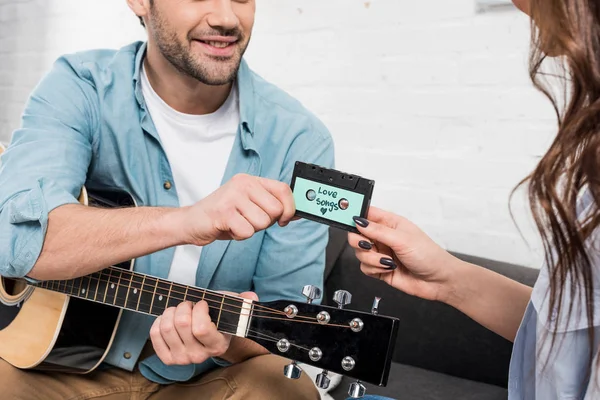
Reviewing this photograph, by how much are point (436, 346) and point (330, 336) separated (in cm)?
91

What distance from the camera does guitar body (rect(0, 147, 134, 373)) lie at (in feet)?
4.54

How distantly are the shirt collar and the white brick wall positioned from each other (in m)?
0.58

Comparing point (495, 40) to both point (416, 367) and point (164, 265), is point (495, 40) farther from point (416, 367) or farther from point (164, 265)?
point (164, 265)

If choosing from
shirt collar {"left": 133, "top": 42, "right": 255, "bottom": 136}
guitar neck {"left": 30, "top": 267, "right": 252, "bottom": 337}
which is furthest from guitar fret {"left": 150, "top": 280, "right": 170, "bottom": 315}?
shirt collar {"left": 133, "top": 42, "right": 255, "bottom": 136}

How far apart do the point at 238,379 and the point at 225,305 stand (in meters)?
0.23

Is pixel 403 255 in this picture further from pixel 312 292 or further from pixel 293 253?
pixel 293 253

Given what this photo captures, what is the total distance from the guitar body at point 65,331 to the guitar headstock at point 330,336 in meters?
0.34

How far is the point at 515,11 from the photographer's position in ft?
6.11

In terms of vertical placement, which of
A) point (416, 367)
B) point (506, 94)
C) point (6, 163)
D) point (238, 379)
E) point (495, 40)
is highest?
point (495, 40)

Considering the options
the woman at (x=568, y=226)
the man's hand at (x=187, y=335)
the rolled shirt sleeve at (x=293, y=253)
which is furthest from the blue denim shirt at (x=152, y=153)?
the woman at (x=568, y=226)

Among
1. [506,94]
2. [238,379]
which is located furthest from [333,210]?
[506,94]

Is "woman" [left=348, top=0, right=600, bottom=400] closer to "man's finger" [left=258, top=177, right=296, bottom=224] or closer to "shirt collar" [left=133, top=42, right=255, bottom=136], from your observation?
"man's finger" [left=258, top=177, right=296, bottom=224]

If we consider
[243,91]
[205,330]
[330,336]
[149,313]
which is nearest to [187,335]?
[205,330]

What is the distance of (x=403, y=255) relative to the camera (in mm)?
1144
